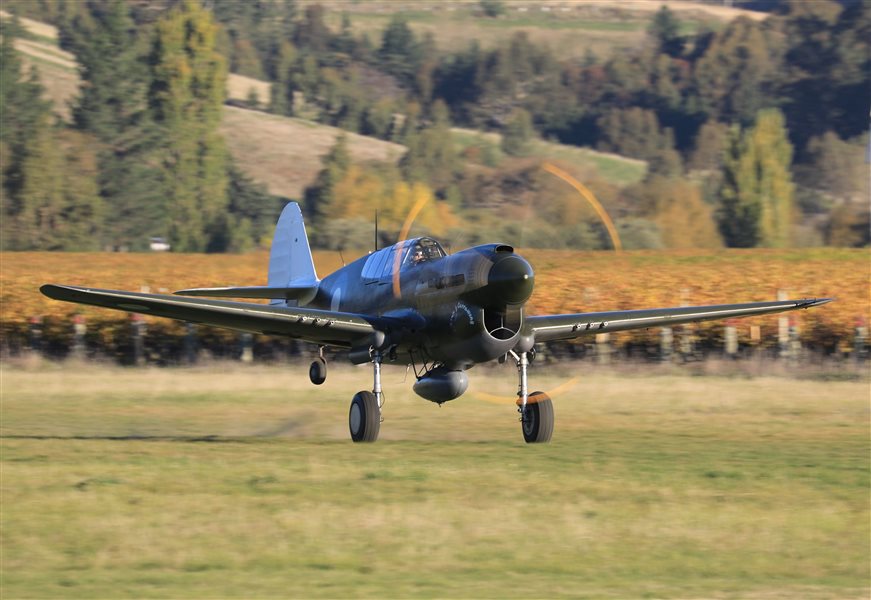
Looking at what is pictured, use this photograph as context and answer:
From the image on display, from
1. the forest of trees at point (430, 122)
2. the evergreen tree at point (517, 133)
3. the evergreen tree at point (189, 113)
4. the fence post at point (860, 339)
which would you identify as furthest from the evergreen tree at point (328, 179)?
the fence post at point (860, 339)

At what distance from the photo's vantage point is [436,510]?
12383mm

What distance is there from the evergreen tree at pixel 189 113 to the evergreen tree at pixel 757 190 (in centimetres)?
4169

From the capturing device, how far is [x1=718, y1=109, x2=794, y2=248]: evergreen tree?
9919cm

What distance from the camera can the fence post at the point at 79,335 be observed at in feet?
108

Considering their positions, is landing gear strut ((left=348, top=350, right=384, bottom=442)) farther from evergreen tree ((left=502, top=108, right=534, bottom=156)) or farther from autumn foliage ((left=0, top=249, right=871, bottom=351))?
evergreen tree ((left=502, top=108, right=534, bottom=156))

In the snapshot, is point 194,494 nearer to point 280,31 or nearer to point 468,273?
point 468,273

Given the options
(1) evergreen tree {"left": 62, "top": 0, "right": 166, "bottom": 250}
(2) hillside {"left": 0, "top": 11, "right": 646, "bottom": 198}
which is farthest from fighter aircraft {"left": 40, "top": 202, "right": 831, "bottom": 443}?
(2) hillside {"left": 0, "top": 11, "right": 646, "bottom": 198}

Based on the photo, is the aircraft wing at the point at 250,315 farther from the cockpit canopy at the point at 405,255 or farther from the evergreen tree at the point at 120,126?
the evergreen tree at the point at 120,126

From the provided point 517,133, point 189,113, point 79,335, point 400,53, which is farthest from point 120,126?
point 79,335

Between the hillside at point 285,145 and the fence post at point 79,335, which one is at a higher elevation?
the hillside at point 285,145

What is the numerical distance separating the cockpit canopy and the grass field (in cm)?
244

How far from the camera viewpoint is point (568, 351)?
32188 mm

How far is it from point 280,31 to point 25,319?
159 m

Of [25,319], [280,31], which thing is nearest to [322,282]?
[25,319]
